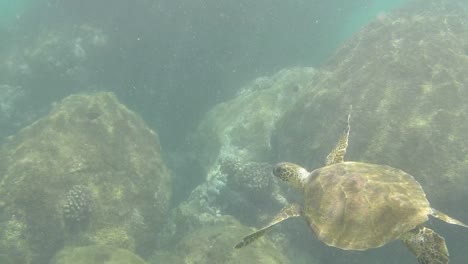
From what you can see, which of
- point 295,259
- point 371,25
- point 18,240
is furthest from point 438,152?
point 18,240

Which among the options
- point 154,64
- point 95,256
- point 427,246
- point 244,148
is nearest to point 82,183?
point 95,256

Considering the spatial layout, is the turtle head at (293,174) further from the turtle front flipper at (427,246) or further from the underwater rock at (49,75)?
the underwater rock at (49,75)

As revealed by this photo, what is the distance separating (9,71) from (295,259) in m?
15.0

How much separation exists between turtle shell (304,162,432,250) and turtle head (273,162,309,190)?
1.62ft

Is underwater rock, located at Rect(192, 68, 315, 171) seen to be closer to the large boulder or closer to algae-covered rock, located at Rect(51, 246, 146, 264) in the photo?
the large boulder

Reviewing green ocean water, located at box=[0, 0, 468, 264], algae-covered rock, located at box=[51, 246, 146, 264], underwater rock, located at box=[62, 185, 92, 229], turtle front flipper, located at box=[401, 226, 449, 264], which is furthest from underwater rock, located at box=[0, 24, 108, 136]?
turtle front flipper, located at box=[401, 226, 449, 264]

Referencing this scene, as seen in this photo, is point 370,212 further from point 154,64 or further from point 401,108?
point 154,64

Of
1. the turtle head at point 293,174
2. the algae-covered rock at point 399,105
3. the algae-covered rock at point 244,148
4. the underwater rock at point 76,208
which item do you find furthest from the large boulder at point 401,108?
the underwater rock at point 76,208

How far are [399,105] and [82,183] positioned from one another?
25.0ft

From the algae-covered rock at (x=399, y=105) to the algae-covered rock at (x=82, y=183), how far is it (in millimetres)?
4026

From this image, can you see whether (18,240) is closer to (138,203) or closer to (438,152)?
(138,203)

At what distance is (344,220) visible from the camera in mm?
4703

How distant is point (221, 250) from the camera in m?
7.35

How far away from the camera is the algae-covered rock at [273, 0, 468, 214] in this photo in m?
7.74
